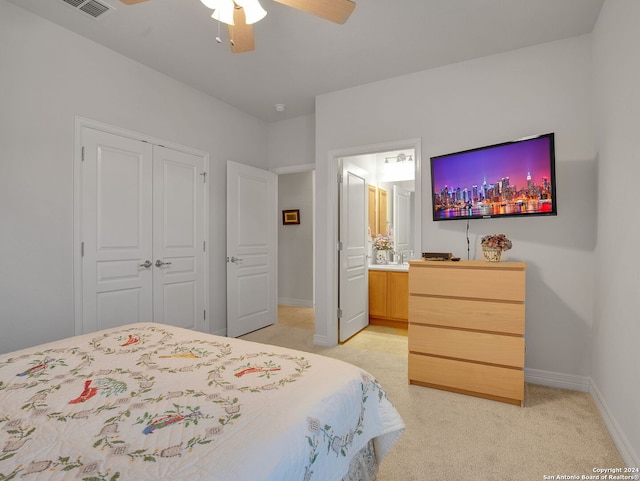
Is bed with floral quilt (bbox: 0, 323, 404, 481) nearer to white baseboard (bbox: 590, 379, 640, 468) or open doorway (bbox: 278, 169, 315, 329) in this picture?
white baseboard (bbox: 590, 379, 640, 468)

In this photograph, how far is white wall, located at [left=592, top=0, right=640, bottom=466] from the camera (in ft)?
5.50

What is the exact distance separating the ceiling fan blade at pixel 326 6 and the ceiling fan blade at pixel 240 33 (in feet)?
0.93

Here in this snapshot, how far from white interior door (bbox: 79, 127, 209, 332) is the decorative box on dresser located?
2242 mm

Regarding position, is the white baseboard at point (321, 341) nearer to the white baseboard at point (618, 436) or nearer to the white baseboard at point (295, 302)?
the white baseboard at point (295, 302)

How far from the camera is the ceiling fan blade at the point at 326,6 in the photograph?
1.67 meters

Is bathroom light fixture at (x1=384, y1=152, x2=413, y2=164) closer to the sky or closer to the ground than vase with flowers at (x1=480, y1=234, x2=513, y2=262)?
closer to the sky

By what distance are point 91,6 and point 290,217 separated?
13.1 feet

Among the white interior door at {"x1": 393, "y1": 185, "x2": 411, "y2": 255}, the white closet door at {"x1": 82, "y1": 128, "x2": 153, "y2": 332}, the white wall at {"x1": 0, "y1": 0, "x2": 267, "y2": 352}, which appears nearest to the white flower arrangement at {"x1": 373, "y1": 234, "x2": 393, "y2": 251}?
the white interior door at {"x1": 393, "y1": 185, "x2": 411, "y2": 255}

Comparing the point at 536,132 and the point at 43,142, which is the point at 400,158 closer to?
the point at 536,132

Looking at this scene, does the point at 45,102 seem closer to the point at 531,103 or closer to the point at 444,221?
the point at 444,221

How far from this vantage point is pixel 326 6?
1700 millimetres

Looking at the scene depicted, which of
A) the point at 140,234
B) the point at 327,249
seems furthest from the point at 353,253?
the point at 140,234

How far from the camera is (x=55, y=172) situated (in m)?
2.44

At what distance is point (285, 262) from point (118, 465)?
529 cm
